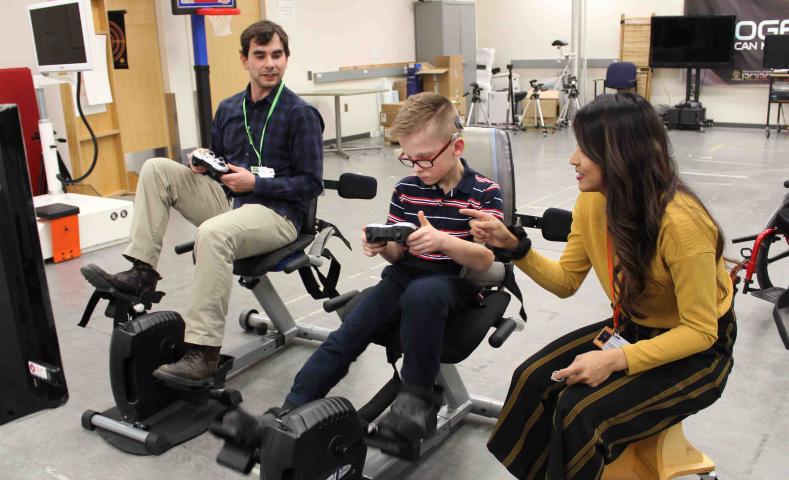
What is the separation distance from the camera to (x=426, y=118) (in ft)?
6.86

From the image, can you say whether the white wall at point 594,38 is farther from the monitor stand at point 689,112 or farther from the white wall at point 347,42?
the white wall at point 347,42

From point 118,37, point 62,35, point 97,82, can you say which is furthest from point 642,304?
point 118,37

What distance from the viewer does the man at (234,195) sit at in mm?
2467

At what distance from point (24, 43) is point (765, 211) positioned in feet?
18.5

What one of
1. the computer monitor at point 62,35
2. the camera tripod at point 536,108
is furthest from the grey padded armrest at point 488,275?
the camera tripod at point 536,108

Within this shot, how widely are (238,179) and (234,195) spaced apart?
24 cm

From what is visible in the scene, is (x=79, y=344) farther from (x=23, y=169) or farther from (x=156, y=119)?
(x=156, y=119)

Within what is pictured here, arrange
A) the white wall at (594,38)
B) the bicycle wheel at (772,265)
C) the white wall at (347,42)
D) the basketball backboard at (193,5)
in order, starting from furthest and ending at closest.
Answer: the white wall at (594,38) → the white wall at (347,42) → the basketball backboard at (193,5) → the bicycle wheel at (772,265)

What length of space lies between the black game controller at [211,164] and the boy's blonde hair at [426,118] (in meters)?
0.82

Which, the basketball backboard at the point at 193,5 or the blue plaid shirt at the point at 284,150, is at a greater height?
the basketball backboard at the point at 193,5

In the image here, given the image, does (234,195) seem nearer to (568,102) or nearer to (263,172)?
(263,172)

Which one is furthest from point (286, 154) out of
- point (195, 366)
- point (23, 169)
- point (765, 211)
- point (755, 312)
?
point (765, 211)

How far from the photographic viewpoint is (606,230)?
1812 mm

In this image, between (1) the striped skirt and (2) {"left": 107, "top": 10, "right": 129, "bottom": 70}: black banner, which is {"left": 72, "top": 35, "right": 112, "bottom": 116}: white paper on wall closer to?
(2) {"left": 107, "top": 10, "right": 129, "bottom": 70}: black banner
